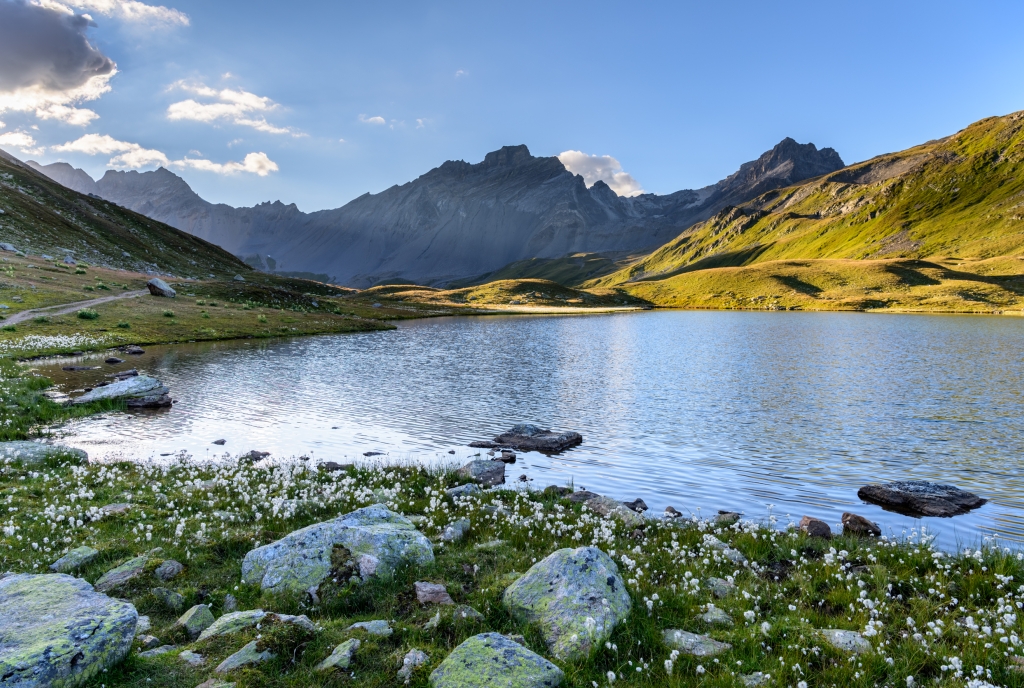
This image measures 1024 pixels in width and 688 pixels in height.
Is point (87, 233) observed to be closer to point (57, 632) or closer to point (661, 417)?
point (661, 417)

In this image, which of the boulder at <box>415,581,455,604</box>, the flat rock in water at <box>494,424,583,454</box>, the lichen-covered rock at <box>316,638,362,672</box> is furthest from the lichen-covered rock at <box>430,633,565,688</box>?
the flat rock in water at <box>494,424,583,454</box>

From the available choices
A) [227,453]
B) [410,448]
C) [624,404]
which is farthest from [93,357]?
[624,404]

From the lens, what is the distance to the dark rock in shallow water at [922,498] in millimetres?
16734

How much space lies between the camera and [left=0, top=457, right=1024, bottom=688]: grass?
737 centimetres

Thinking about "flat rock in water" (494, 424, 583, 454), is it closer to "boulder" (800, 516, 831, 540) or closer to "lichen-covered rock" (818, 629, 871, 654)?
"boulder" (800, 516, 831, 540)

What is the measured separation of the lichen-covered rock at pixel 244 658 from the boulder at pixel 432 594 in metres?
2.76

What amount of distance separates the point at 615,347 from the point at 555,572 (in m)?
63.3

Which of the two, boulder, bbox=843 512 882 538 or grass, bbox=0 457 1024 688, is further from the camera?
boulder, bbox=843 512 882 538

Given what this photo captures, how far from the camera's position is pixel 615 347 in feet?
232

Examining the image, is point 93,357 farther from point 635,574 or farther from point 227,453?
point 635,574

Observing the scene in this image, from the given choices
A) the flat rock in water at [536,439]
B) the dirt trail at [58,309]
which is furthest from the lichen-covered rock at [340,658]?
the dirt trail at [58,309]

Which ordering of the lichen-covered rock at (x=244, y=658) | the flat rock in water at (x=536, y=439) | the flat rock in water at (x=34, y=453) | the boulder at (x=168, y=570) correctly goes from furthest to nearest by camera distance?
the flat rock in water at (x=536, y=439) < the flat rock in water at (x=34, y=453) < the boulder at (x=168, y=570) < the lichen-covered rock at (x=244, y=658)

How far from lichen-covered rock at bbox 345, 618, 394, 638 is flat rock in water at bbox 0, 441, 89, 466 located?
56.0 ft

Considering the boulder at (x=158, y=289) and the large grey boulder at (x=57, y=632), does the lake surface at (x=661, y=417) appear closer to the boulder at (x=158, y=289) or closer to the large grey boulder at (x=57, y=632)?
the large grey boulder at (x=57, y=632)
